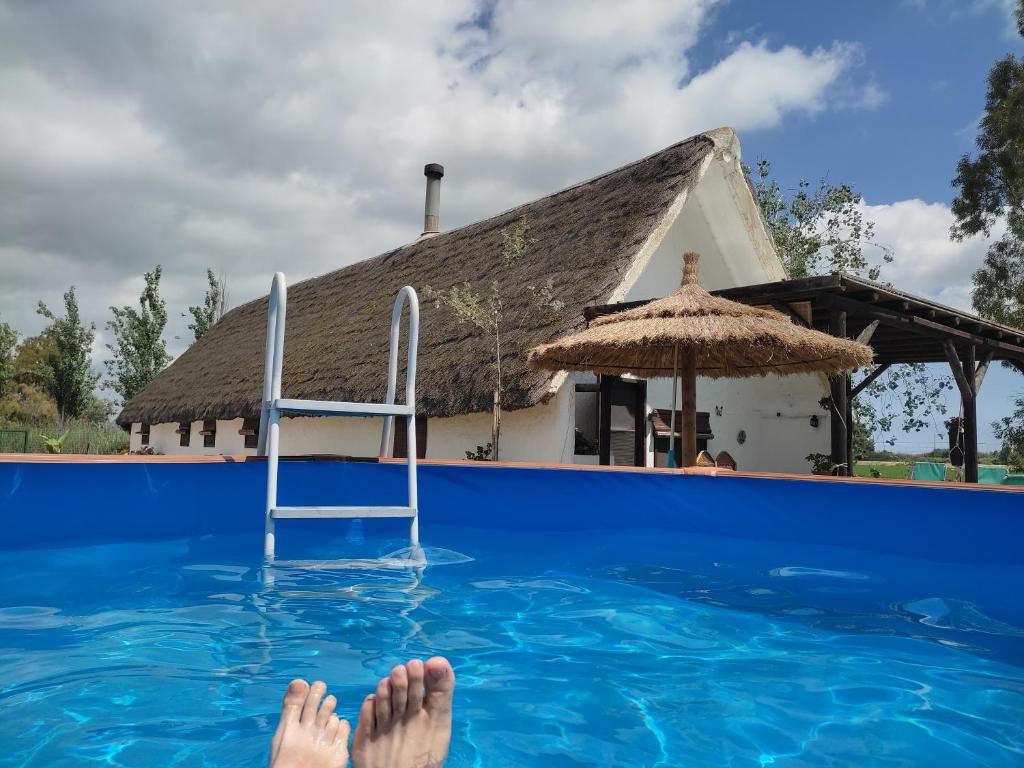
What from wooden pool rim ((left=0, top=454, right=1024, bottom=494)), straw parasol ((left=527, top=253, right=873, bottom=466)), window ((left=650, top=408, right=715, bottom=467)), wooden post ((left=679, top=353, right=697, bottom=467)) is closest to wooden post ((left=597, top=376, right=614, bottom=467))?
straw parasol ((left=527, top=253, right=873, bottom=466))

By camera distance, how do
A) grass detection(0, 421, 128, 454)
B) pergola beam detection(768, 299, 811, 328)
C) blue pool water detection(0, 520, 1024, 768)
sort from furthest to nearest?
grass detection(0, 421, 128, 454) → pergola beam detection(768, 299, 811, 328) → blue pool water detection(0, 520, 1024, 768)

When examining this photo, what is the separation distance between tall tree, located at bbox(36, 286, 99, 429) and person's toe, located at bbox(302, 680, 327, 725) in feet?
84.6

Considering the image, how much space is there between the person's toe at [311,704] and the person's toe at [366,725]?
0.10m

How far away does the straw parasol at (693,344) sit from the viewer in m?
6.76

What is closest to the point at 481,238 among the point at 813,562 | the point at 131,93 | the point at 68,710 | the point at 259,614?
the point at 131,93

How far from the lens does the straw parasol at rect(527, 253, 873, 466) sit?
676 cm

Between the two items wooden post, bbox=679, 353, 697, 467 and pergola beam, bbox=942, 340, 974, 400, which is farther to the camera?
pergola beam, bbox=942, 340, 974, 400

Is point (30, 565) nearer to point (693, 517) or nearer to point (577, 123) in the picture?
point (693, 517)

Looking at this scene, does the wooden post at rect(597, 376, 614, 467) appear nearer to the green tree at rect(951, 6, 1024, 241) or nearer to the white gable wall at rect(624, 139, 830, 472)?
the white gable wall at rect(624, 139, 830, 472)

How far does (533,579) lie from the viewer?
419cm

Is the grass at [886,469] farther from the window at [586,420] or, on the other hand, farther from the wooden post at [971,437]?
the window at [586,420]

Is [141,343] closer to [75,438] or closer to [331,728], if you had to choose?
[75,438]

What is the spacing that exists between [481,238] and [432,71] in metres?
3.44

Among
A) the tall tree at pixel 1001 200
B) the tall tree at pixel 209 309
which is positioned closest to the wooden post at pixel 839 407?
the tall tree at pixel 1001 200
